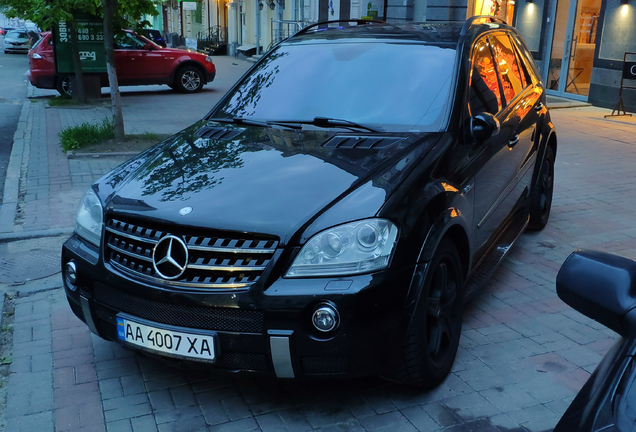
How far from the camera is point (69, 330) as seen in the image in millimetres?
4098

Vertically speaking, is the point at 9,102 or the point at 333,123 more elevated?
the point at 333,123

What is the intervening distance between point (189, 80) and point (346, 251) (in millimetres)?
16541

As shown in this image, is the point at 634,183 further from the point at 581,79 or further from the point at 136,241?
the point at 581,79

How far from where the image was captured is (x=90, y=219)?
340 centimetres

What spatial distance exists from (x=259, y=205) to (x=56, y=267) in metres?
2.88

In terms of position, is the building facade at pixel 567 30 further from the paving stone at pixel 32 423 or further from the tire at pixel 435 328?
the paving stone at pixel 32 423

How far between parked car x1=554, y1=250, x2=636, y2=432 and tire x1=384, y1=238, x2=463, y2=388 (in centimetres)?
125

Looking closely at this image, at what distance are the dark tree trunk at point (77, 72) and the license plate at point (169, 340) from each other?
531 inches

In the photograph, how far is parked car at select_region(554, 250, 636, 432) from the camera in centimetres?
141

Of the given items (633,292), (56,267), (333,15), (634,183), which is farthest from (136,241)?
(333,15)

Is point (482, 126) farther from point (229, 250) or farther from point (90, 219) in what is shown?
point (90, 219)

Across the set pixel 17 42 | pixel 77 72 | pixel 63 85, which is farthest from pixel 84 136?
pixel 17 42

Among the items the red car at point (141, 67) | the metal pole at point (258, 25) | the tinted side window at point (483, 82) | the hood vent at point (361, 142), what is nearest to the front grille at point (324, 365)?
the hood vent at point (361, 142)

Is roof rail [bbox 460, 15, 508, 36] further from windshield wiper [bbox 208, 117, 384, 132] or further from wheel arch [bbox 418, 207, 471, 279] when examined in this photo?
wheel arch [bbox 418, 207, 471, 279]
